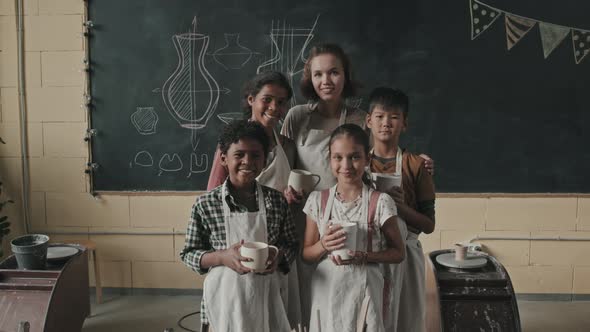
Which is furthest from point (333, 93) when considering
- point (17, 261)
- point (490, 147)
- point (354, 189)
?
point (490, 147)

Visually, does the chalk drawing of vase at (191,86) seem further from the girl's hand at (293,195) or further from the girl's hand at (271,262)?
the girl's hand at (271,262)

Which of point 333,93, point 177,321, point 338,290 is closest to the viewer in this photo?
point 338,290

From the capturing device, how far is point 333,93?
7.24 feet

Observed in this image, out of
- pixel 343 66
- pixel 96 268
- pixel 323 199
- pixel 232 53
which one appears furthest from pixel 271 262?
pixel 96 268

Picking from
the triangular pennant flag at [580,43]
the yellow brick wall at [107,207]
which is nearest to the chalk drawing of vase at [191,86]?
the yellow brick wall at [107,207]

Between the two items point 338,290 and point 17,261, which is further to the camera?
point 17,261

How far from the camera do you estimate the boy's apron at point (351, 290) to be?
1.90 m

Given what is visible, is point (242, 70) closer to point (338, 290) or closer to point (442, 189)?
point (442, 189)

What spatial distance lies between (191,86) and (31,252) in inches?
60.4

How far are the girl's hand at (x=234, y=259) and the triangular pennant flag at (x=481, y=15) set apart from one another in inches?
97.5

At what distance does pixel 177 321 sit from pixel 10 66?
6.41 feet

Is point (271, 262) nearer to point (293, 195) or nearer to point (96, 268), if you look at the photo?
point (293, 195)

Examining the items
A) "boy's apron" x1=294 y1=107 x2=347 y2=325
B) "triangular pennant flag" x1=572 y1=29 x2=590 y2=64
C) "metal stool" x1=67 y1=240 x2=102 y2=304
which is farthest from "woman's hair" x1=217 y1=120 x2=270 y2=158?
"triangular pennant flag" x1=572 y1=29 x2=590 y2=64

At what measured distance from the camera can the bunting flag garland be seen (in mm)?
3643
